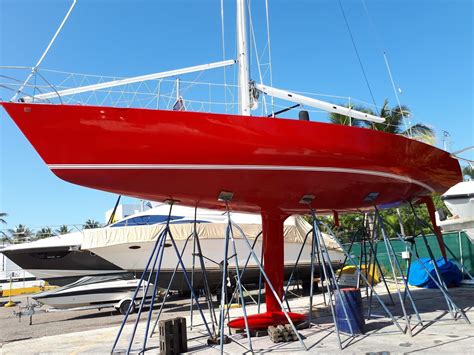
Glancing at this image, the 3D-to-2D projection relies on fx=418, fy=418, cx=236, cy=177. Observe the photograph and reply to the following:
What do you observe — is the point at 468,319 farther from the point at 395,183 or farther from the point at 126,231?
the point at 126,231

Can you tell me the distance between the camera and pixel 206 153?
5.04 metres

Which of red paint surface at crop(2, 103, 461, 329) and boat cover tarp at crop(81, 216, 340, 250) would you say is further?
boat cover tarp at crop(81, 216, 340, 250)

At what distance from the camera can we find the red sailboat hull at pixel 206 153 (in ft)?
15.6

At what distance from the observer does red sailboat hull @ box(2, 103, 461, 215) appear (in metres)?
4.76

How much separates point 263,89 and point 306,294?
812cm

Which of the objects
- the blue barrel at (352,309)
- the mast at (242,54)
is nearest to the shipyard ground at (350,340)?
the blue barrel at (352,309)

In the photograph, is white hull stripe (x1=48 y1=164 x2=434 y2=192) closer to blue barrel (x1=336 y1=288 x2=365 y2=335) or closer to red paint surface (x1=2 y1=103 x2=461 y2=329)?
red paint surface (x1=2 y1=103 x2=461 y2=329)

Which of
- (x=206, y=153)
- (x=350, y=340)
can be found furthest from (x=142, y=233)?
(x=350, y=340)

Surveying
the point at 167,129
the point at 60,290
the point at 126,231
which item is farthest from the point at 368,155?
the point at 60,290

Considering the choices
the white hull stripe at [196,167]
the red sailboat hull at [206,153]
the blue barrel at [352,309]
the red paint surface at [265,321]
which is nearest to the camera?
the red sailboat hull at [206,153]

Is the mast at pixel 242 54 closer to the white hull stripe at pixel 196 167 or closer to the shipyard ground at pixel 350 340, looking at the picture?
the white hull stripe at pixel 196 167

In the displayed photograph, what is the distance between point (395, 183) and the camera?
21.5 ft

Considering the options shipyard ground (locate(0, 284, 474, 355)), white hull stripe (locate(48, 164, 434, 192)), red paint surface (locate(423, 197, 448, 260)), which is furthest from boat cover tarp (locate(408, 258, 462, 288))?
white hull stripe (locate(48, 164, 434, 192))

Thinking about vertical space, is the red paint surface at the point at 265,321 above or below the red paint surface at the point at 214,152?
below
